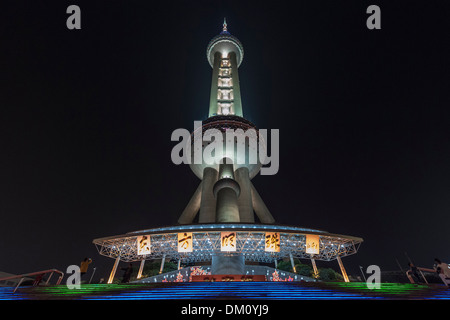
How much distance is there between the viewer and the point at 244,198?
37.9 m

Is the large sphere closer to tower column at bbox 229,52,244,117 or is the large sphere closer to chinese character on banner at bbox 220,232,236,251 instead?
tower column at bbox 229,52,244,117

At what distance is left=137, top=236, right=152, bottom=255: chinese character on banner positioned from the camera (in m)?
21.6

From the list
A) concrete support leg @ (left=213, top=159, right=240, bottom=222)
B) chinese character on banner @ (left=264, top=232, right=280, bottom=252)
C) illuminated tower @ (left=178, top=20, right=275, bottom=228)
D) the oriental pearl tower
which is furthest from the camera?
illuminated tower @ (left=178, top=20, right=275, bottom=228)

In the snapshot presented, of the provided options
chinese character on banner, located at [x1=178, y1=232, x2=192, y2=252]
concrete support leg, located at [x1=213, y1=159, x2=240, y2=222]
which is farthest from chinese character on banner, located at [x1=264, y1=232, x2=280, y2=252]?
concrete support leg, located at [x1=213, y1=159, x2=240, y2=222]

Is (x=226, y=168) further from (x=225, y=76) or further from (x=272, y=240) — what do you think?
(x=225, y=76)

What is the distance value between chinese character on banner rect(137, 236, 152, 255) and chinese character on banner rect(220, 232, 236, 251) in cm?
618

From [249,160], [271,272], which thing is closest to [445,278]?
[271,272]

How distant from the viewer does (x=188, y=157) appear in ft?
147

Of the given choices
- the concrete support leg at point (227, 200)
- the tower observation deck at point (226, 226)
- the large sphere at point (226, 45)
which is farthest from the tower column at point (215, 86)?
the concrete support leg at point (227, 200)

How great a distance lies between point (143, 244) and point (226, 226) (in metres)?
7.05

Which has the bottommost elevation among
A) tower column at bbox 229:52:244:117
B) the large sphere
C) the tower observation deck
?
Answer: the tower observation deck

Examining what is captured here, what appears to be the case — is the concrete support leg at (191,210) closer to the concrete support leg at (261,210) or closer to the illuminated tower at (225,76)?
the concrete support leg at (261,210)
